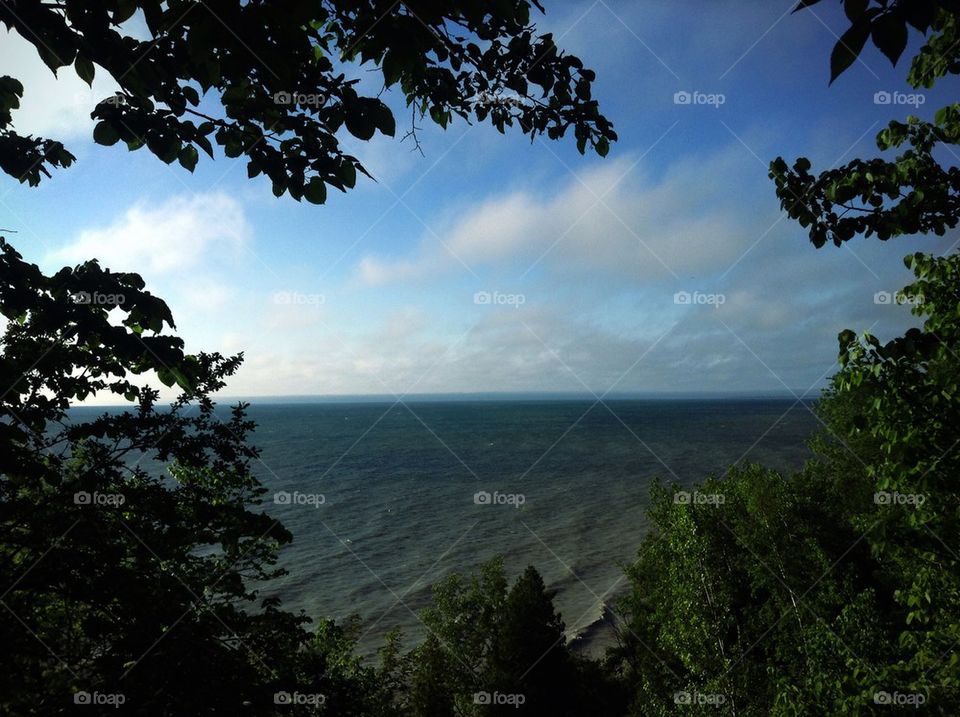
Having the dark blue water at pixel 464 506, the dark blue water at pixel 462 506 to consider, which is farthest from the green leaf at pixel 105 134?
the dark blue water at pixel 464 506

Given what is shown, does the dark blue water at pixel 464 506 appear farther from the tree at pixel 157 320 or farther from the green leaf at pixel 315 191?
the green leaf at pixel 315 191

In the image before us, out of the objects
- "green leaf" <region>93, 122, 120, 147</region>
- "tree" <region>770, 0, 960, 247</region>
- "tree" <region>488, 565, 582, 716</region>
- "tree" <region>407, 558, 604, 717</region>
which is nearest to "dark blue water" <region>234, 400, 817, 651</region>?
"tree" <region>488, 565, 582, 716</region>

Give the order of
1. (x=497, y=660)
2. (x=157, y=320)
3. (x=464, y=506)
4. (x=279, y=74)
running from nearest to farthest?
(x=279, y=74), (x=157, y=320), (x=497, y=660), (x=464, y=506)

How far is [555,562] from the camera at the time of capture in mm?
43688

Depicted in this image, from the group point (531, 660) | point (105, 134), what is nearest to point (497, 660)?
point (531, 660)

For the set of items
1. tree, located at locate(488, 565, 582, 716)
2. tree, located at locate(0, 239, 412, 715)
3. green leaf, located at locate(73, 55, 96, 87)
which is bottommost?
tree, located at locate(488, 565, 582, 716)

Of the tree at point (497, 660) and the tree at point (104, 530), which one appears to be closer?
the tree at point (104, 530)

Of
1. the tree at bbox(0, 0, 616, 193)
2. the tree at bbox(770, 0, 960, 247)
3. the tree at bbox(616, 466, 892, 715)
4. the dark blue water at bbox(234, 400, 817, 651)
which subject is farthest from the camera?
the dark blue water at bbox(234, 400, 817, 651)

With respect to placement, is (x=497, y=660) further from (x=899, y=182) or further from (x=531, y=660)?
(x=899, y=182)

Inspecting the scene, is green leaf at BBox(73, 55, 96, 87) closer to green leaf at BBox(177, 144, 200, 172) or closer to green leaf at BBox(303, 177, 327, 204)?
green leaf at BBox(177, 144, 200, 172)

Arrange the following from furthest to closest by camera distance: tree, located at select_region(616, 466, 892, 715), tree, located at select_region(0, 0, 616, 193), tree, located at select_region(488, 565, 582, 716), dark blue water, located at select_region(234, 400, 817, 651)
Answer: dark blue water, located at select_region(234, 400, 817, 651)
tree, located at select_region(488, 565, 582, 716)
tree, located at select_region(616, 466, 892, 715)
tree, located at select_region(0, 0, 616, 193)

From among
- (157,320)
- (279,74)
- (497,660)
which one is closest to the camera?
(279,74)

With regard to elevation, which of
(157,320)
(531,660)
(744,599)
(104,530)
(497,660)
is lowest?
(497,660)

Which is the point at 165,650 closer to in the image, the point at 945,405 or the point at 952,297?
the point at 945,405
